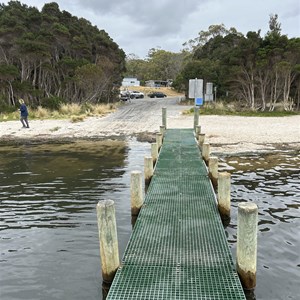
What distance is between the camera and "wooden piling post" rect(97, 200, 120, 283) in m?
4.44

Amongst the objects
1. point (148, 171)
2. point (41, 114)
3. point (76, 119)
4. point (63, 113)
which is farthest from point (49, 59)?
point (148, 171)

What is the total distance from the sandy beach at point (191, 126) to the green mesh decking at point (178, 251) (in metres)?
7.53

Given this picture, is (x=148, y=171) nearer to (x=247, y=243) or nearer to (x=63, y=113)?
(x=247, y=243)

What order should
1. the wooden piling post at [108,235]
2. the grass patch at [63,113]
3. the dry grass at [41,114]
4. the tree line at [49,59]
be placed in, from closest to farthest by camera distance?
the wooden piling post at [108,235]
the grass patch at [63,113]
the dry grass at [41,114]
the tree line at [49,59]

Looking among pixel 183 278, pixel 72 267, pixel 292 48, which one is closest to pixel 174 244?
pixel 183 278

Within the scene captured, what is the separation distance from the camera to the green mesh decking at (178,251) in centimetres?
401

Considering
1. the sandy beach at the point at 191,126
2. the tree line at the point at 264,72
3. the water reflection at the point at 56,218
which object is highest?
the tree line at the point at 264,72

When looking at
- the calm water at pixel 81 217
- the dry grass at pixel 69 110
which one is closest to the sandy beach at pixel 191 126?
the dry grass at pixel 69 110

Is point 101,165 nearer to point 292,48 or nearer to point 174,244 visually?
point 174,244

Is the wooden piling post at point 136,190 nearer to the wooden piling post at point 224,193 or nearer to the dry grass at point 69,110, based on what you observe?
the wooden piling post at point 224,193

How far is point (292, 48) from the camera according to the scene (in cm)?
2825

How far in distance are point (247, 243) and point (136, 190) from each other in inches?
109

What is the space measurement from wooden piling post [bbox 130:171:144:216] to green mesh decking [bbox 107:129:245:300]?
0.61 ft

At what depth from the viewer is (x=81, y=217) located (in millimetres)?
7379
